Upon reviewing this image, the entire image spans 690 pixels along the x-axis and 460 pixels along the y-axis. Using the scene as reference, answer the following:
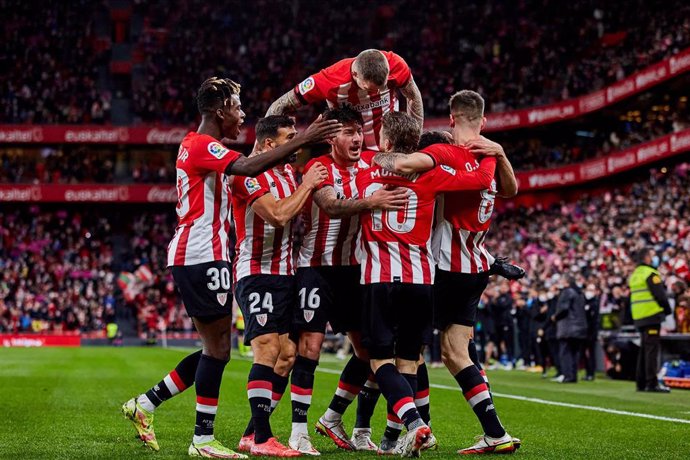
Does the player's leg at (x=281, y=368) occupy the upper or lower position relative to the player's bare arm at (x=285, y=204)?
lower

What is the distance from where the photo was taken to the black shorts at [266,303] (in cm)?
722

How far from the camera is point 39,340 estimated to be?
41.4 meters

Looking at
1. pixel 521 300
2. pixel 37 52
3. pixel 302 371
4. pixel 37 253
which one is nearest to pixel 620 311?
pixel 521 300

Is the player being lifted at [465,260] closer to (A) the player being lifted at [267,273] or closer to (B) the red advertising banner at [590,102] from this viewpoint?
(A) the player being lifted at [267,273]

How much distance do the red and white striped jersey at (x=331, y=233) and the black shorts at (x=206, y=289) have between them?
2.73 feet

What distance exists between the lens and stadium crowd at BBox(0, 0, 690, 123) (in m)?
45.9

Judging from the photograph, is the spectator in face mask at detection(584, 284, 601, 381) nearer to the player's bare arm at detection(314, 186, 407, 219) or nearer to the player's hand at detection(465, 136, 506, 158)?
the player's hand at detection(465, 136, 506, 158)

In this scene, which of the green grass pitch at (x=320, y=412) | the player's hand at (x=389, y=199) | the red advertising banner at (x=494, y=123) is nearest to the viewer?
the player's hand at (x=389, y=199)

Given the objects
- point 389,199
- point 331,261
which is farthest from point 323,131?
point 331,261

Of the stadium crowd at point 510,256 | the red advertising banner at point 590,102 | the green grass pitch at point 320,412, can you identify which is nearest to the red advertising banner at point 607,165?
the stadium crowd at point 510,256

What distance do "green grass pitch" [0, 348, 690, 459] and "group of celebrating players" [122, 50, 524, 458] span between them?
562 millimetres

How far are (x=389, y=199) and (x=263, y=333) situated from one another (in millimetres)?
1369

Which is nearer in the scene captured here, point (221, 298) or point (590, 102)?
point (221, 298)

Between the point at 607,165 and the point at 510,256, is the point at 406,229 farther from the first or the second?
the point at 607,165
